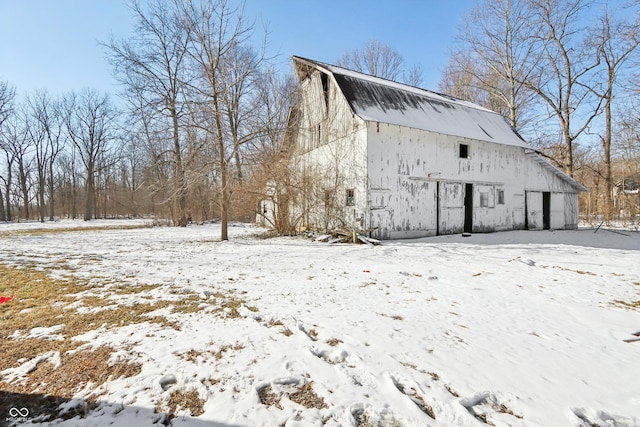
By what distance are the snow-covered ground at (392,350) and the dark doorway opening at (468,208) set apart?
25.9 feet

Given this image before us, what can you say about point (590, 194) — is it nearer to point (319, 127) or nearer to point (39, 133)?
point (319, 127)

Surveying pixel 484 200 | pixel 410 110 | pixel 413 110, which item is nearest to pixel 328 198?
pixel 410 110

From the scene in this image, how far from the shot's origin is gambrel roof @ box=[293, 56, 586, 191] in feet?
38.6

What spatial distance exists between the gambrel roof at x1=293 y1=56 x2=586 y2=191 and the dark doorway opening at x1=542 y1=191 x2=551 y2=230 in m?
1.31

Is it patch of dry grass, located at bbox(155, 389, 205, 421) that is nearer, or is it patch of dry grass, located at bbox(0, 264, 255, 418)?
patch of dry grass, located at bbox(155, 389, 205, 421)

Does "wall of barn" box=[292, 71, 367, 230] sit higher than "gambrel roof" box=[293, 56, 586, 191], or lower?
lower

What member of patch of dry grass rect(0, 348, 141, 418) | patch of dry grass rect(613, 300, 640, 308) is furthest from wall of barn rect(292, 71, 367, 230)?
patch of dry grass rect(0, 348, 141, 418)

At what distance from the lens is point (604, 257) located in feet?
25.6

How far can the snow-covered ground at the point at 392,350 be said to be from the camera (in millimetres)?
2014

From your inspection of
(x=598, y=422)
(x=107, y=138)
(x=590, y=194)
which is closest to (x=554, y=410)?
(x=598, y=422)

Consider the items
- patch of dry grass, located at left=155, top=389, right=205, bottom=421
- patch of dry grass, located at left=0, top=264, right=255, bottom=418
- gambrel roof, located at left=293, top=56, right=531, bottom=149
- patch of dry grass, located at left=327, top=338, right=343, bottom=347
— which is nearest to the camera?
patch of dry grass, located at left=155, top=389, right=205, bottom=421

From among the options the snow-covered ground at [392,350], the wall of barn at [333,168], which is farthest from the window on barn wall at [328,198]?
the snow-covered ground at [392,350]

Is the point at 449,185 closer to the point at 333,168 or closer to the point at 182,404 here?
the point at 333,168

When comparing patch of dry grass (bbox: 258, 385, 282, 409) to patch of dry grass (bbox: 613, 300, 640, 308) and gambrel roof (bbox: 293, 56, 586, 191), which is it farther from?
gambrel roof (bbox: 293, 56, 586, 191)
